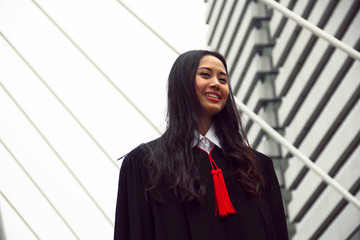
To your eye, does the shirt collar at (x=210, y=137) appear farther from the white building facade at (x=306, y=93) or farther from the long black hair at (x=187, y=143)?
the white building facade at (x=306, y=93)

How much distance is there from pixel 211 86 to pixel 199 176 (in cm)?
32

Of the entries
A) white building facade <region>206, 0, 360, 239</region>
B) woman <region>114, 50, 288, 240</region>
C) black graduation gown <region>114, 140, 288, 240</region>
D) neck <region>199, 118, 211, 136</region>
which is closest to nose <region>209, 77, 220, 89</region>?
woman <region>114, 50, 288, 240</region>

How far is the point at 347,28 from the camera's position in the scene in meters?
21.3

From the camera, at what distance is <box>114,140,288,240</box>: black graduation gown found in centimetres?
204

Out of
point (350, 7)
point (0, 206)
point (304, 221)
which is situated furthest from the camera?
point (304, 221)

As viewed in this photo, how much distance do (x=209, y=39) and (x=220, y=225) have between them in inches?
1600

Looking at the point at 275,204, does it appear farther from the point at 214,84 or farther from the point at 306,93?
the point at 306,93

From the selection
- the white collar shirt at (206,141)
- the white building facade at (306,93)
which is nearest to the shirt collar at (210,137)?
the white collar shirt at (206,141)

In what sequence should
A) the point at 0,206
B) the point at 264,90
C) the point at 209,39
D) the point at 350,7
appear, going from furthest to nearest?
the point at 209,39
the point at 264,90
the point at 350,7
the point at 0,206

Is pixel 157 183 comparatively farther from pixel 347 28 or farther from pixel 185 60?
pixel 347 28

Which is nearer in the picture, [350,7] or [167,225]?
[167,225]

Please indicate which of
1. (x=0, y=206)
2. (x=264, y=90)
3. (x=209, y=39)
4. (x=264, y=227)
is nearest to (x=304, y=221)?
(x=264, y=90)

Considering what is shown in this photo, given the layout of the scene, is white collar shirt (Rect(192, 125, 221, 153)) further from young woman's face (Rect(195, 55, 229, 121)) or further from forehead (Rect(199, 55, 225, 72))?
forehead (Rect(199, 55, 225, 72))

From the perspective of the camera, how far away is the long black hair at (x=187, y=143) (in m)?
2.08
